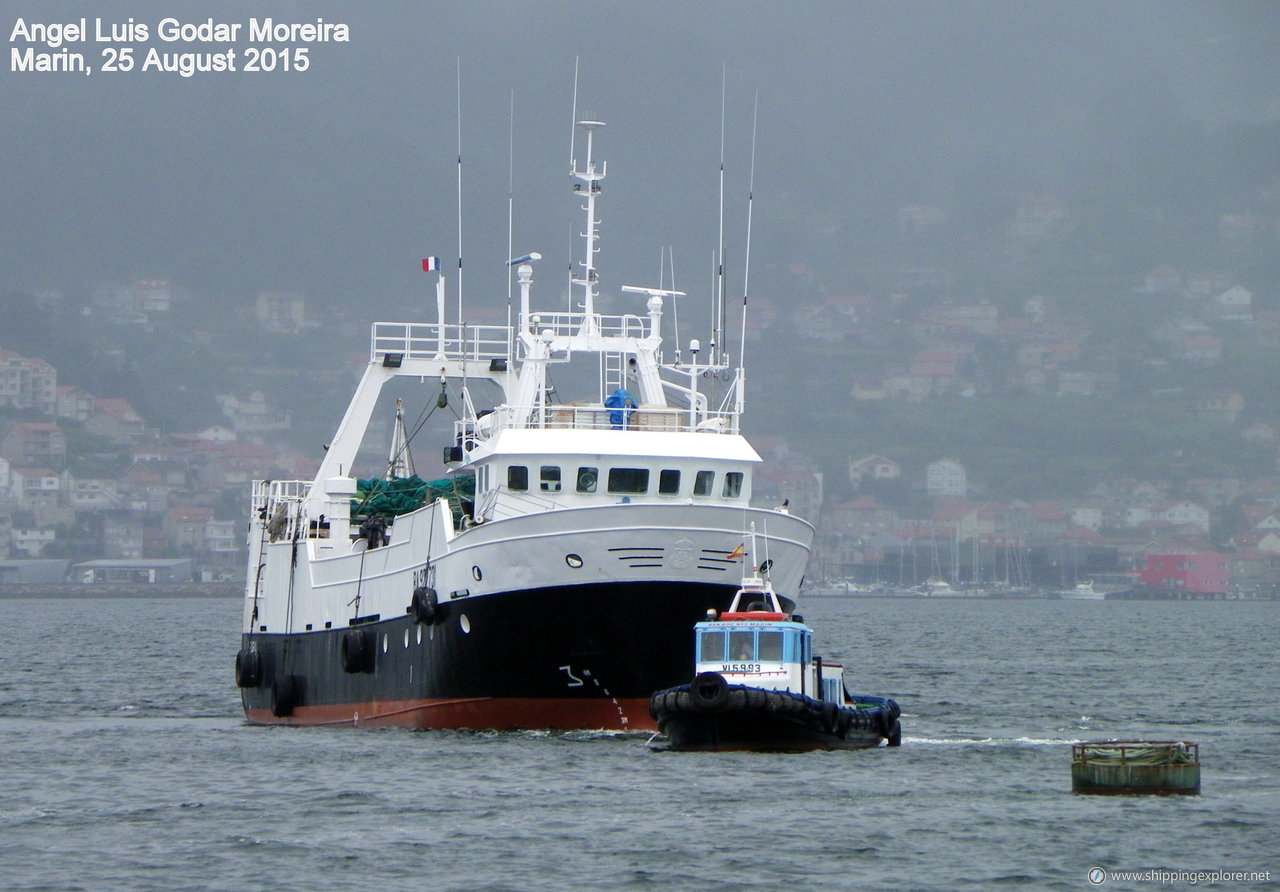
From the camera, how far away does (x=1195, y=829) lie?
1218 inches

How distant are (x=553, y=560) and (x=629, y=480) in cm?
313

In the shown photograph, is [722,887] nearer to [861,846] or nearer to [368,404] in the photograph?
[861,846]

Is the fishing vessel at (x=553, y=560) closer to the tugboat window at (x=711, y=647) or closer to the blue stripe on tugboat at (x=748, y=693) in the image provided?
the blue stripe on tugboat at (x=748, y=693)

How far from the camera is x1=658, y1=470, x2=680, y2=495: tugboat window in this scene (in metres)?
43.1

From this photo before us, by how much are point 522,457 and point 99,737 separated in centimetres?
1218

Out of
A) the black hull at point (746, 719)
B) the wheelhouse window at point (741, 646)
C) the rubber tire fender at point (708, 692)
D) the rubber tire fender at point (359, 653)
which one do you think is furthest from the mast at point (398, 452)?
the rubber tire fender at point (708, 692)

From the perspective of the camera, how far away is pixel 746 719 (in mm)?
38000

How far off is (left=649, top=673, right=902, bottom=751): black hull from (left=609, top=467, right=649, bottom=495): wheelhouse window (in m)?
4.89

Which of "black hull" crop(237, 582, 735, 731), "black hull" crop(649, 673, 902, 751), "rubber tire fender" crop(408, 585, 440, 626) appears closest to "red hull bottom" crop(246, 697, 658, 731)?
"black hull" crop(237, 582, 735, 731)

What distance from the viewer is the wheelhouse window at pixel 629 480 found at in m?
42.9

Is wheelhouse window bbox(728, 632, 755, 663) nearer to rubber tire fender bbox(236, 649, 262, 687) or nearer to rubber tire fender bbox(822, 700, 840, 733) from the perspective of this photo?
rubber tire fender bbox(822, 700, 840, 733)

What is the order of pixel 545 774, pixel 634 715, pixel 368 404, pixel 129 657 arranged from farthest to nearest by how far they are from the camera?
pixel 129 657 → pixel 368 404 → pixel 634 715 → pixel 545 774

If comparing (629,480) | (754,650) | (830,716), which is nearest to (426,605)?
(629,480)

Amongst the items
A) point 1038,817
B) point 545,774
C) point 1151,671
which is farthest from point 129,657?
point 1038,817
